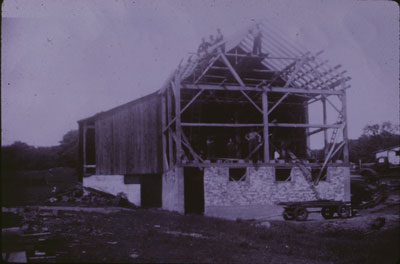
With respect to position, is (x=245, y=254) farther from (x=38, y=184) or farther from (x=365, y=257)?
(x=38, y=184)

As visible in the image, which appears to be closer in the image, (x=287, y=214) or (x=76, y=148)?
(x=287, y=214)

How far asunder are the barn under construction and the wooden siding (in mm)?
67

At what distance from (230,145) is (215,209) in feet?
15.1

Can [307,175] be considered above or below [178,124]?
below

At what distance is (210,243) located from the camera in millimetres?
11164

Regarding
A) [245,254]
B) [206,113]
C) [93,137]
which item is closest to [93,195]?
[93,137]

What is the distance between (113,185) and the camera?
26625 mm

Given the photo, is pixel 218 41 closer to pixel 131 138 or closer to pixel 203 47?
pixel 203 47

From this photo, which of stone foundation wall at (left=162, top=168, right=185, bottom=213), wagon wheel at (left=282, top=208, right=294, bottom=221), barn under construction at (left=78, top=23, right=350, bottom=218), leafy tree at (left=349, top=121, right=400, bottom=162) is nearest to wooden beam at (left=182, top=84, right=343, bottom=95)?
barn under construction at (left=78, top=23, right=350, bottom=218)

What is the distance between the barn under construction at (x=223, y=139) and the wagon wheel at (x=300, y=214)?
195 cm

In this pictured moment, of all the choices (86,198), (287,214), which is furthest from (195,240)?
(86,198)

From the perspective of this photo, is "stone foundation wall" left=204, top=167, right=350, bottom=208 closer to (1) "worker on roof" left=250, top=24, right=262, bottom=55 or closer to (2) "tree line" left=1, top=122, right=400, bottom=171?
(1) "worker on roof" left=250, top=24, right=262, bottom=55

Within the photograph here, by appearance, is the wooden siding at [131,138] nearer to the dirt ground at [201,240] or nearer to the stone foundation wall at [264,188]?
the stone foundation wall at [264,188]

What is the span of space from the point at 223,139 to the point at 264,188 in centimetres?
644
